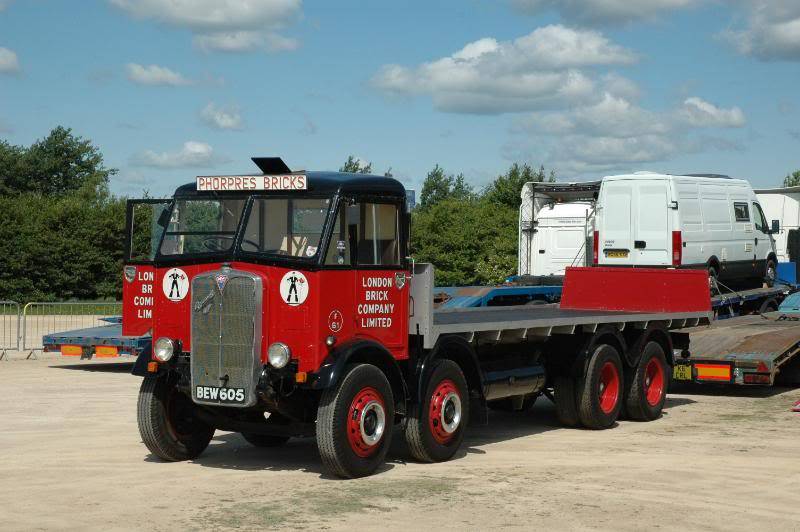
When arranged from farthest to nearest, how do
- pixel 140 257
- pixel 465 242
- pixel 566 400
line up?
pixel 465 242, pixel 140 257, pixel 566 400

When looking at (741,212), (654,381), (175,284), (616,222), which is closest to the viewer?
(175,284)

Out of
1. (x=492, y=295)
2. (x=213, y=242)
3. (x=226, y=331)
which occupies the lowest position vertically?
(x=226, y=331)

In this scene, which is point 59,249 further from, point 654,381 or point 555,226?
point 654,381

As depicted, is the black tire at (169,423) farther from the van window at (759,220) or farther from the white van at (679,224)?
the van window at (759,220)

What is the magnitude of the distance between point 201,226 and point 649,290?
7445mm

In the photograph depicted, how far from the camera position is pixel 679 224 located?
21109 millimetres

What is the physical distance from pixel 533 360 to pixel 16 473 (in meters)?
5.72

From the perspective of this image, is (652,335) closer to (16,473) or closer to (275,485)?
(275,485)

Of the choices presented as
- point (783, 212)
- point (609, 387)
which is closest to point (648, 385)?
point (609, 387)

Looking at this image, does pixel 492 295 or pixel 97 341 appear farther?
pixel 492 295

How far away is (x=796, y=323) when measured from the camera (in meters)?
18.4

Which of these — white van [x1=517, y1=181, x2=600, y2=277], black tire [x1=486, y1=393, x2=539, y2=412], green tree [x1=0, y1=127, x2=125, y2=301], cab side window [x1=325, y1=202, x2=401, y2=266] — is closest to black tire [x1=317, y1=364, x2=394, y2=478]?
cab side window [x1=325, y1=202, x2=401, y2=266]

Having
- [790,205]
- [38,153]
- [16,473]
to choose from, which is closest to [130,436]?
[16,473]

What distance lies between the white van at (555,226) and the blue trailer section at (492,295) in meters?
1.42
